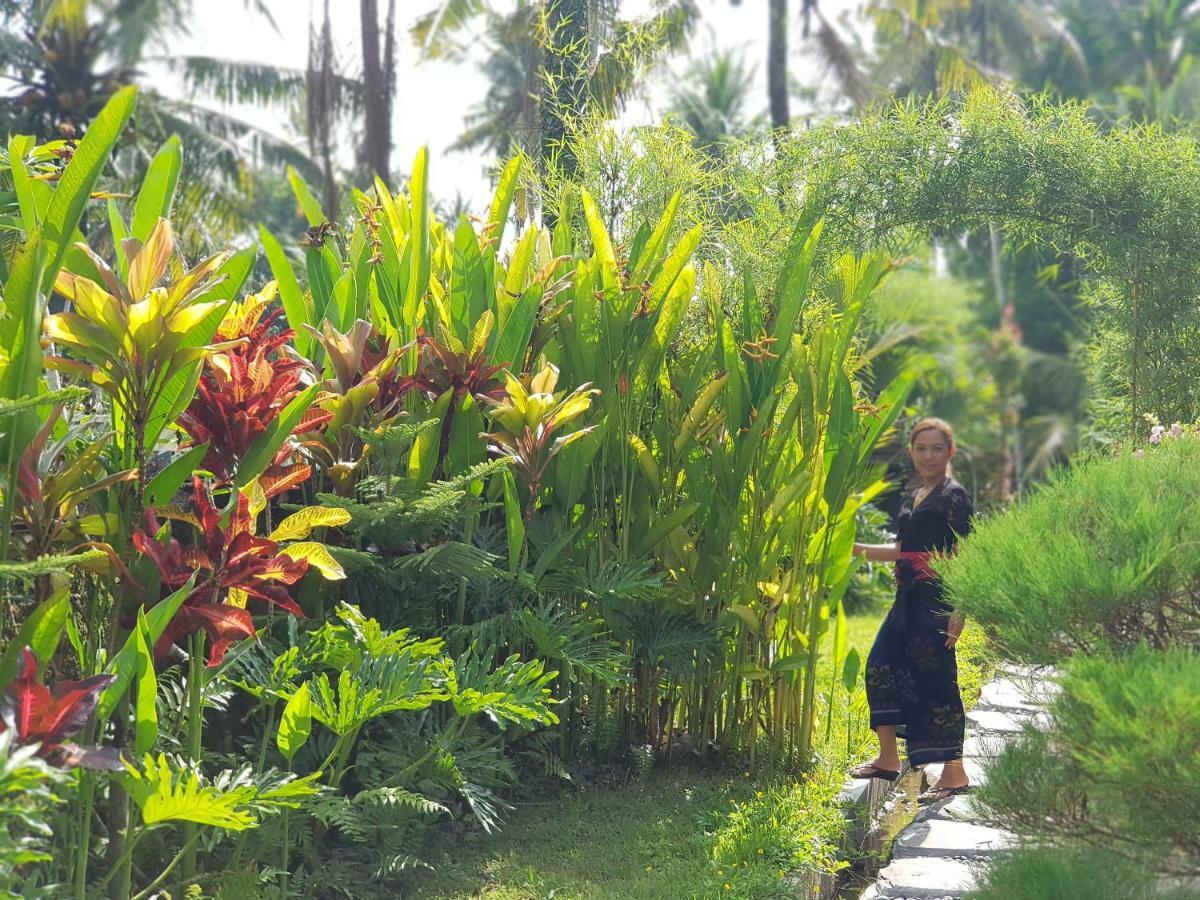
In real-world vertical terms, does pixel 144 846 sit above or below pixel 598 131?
below

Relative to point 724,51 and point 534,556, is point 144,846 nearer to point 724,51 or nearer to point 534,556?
point 534,556

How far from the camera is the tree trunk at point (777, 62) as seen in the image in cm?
1591

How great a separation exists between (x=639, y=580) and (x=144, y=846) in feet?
5.46

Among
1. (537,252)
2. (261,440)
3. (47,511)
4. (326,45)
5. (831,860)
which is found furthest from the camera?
(326,45)

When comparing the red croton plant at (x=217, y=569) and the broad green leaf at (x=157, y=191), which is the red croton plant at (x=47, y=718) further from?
the broad green leaf at (x=157, y=191)

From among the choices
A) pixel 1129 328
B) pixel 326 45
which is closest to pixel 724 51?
pixel 326 45

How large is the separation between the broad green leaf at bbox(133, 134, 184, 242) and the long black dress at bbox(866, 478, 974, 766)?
9.70ft

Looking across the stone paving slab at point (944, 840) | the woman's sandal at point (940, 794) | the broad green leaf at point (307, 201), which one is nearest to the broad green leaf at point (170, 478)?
the broad green leaf at point (307, 201)

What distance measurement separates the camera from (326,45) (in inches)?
477

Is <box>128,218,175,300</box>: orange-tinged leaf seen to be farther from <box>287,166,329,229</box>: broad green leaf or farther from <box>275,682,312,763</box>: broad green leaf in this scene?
<box>287,166,329,229</box>: broad green leaf

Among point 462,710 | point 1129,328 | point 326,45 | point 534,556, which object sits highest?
point 326,45

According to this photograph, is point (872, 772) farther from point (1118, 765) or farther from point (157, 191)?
point (157, 191)

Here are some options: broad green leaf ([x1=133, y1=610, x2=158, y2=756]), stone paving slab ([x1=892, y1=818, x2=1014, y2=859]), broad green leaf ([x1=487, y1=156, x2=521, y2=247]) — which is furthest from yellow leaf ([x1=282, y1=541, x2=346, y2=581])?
stone paving slab ([x1=892, y1=818, x2=1014, y2=859])

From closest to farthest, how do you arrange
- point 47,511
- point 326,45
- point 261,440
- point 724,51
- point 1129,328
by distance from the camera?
1. point 47,511
2. point 261,440
3. point 1129,328
4. point 326,45
5. point 724,51
